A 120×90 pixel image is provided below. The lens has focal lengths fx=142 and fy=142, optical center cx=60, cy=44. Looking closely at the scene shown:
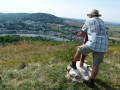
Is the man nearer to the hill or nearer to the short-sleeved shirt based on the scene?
the short-sleeved shirt

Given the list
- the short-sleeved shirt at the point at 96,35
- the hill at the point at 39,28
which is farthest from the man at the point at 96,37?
the hill at the point at 39,28

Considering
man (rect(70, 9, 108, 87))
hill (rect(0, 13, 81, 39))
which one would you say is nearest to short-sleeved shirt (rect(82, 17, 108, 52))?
man (rect(70, 9, 108, 87))

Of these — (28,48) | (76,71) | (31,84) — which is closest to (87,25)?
(76,71)

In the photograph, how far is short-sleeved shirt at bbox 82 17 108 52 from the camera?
318cm

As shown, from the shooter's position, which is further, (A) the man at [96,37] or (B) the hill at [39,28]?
(B) the hill at [39,28]

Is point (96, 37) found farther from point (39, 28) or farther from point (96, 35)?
point (39, 28)

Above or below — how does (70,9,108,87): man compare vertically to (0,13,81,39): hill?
above

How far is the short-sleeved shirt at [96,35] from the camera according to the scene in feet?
10.4

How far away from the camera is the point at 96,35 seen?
3201mm

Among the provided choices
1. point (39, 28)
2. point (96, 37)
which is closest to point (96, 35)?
point (96, 37)

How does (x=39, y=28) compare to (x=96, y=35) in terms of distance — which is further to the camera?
(x=39, y=28)

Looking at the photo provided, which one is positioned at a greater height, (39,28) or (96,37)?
(96,37)

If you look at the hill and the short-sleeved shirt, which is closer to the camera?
the short-sleeved shirt

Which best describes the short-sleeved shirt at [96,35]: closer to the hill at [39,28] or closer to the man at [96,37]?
the man at [96,37]
